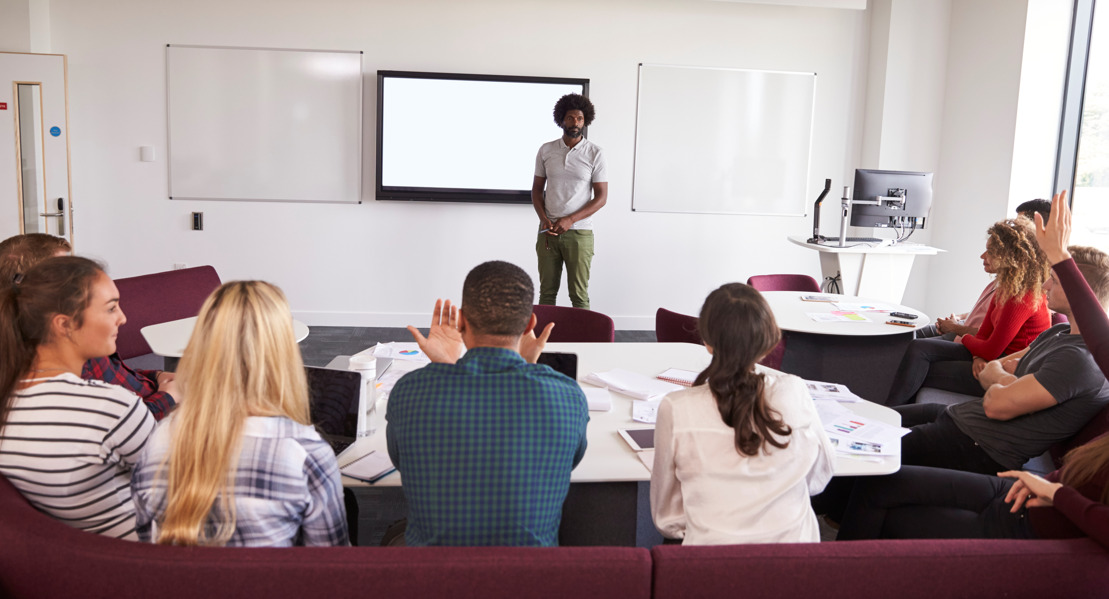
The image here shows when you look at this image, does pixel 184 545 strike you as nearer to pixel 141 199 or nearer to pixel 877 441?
pixel 877 441

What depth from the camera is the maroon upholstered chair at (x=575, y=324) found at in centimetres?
344

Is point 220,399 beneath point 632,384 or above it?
above

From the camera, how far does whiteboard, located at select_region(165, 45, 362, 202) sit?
605 centimetres

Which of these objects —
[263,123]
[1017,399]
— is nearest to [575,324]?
[1017,399]

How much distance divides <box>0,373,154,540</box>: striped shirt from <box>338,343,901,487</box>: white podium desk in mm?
486

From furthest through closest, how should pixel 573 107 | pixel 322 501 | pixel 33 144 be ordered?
pixel 33 144
pixel 573 107
pixel 322 501

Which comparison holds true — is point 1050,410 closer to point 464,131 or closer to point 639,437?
point 639,437

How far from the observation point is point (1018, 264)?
3227mm

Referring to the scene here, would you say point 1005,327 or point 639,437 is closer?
point 639,437

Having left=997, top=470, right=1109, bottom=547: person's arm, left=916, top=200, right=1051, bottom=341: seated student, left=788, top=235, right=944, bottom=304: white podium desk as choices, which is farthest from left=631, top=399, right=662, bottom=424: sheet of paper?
left=788, top=235, right=944, bottom=304: white podium desk

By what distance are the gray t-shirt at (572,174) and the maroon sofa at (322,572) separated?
4442mm

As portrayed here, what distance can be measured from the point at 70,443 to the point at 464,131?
4945mm

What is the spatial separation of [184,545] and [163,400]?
38.4 inches

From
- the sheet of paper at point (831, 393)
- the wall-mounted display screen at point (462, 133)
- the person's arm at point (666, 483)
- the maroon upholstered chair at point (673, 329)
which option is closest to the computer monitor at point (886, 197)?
the wall-mounted display screen at point (462, 133)
